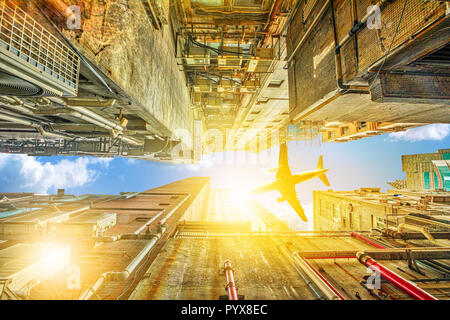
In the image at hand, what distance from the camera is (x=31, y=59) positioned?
3.03 meters

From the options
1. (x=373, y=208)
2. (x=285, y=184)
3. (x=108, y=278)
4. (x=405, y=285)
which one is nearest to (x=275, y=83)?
(x=285, y=184)

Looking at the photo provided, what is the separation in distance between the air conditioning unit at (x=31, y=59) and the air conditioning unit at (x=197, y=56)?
8.12 m

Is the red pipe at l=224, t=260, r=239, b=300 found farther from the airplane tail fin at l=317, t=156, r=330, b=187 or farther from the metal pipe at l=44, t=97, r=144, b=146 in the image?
the airplane tail fin at l=317, t=156, r=330, b=187

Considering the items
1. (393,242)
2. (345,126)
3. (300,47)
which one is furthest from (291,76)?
(345,126)

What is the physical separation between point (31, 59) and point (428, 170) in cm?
4152

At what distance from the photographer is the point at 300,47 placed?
7406 mm

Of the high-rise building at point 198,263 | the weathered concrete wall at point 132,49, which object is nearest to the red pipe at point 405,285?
the high-rise building at point 198,263

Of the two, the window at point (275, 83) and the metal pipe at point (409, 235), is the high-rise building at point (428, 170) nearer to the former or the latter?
the metal pipe at point (409, 235)

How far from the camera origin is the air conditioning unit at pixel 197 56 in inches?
426

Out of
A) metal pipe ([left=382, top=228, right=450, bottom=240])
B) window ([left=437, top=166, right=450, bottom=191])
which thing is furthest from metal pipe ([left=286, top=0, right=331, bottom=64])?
window ([left=437, top=166, right=450, bottom=191])

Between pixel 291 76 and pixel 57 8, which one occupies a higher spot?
pixel 291 76
